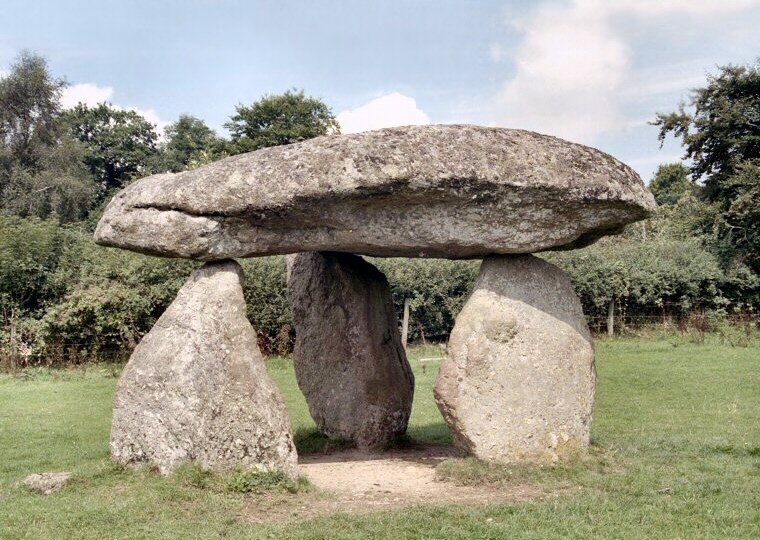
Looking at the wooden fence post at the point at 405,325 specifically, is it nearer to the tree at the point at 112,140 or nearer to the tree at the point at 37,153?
the tree at the point at 37,153

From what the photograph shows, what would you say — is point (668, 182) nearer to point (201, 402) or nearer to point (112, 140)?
point (112, 140)

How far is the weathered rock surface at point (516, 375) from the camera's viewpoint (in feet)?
28.5

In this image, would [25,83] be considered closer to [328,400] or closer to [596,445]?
[328,400]

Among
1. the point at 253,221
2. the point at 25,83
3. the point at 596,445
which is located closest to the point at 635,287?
the point at 596,445

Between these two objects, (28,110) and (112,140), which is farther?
(112,140)

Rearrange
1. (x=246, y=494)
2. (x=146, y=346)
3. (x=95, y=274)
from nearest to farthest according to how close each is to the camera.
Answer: (x=246, y=494), (x=146, y=346), (x=95, y=274)

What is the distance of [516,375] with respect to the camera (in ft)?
28.6

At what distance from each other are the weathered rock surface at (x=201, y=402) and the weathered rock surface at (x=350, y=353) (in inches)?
107

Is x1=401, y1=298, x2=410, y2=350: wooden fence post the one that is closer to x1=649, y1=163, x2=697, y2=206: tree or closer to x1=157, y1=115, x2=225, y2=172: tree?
x1=157, y1=115, x2=225, y2=172: tree

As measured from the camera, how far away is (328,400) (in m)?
11.3

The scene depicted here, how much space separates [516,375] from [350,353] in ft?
10.4

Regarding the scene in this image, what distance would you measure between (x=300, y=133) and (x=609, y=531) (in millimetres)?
39096

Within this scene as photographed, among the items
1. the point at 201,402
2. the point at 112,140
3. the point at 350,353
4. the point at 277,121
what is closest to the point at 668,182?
the point at 277,121

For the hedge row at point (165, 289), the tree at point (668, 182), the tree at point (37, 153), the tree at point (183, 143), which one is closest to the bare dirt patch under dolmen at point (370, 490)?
the hedge row at point (165, 289)
